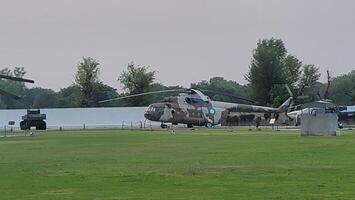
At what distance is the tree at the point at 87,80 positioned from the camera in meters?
150

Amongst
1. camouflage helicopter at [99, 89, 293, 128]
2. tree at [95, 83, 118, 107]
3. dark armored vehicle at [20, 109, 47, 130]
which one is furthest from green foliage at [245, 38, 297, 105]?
dark armored vehicle at [20, 109, 47, 130]

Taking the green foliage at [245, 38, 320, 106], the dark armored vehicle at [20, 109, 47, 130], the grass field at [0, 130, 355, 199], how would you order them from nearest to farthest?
the grass field at [0, 130, 355, 199], the dark armored vehicle at [20, 109, 47, 130], the green foliage at [245, 38, 320, 106]

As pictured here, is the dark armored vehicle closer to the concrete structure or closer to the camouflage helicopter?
the camouflage helicopter

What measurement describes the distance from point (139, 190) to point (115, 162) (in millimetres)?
11195

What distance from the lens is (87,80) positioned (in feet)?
494

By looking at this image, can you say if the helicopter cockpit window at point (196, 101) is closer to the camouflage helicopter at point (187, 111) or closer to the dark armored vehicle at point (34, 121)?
the camouflage helicopter at point (187, 111)

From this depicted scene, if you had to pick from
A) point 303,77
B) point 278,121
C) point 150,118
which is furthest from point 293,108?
point 303,77

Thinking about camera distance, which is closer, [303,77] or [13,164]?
[13,164]

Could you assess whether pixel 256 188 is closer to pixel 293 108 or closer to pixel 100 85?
pixel 293 108

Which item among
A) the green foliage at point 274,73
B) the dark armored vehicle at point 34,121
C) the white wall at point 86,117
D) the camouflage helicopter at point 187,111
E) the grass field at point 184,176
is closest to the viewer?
the grass field at point 184,176

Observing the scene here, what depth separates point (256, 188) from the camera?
20625mm

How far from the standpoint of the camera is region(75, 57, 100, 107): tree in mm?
150375

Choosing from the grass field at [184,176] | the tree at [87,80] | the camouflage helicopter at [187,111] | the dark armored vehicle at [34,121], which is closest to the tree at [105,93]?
the tree at [87,80]

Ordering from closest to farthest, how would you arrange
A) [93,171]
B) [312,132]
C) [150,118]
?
[93,171]
[312,132]
[150,118]
